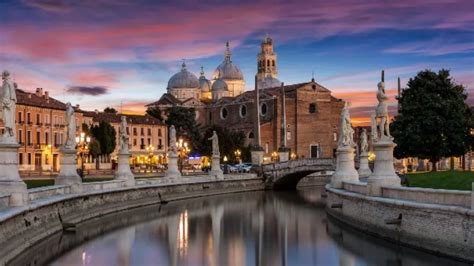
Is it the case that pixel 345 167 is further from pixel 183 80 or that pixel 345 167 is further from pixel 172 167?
pixel 183 80

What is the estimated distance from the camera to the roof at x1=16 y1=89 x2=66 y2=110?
94606 mm

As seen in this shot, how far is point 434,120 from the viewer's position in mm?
64625

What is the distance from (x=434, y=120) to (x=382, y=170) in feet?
108

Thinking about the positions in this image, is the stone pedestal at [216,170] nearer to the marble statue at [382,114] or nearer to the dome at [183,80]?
the marble statue at [382,114]

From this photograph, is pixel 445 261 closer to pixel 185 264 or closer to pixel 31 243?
pixel 185 264

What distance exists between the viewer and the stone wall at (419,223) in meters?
24.0

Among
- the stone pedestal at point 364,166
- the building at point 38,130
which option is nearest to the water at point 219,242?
the stone pedestal at point 364,166

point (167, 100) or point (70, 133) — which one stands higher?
point (167, 100)

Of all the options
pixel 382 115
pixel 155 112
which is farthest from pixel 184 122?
pixel 382 115

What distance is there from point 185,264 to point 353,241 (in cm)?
827

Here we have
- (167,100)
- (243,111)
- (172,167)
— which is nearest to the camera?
(172,167)

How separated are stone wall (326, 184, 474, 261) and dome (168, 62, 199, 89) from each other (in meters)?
132

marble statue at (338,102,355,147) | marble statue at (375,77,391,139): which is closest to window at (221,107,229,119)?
marble statue at (338,102,355,147)

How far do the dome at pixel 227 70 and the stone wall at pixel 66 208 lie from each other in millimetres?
108383
